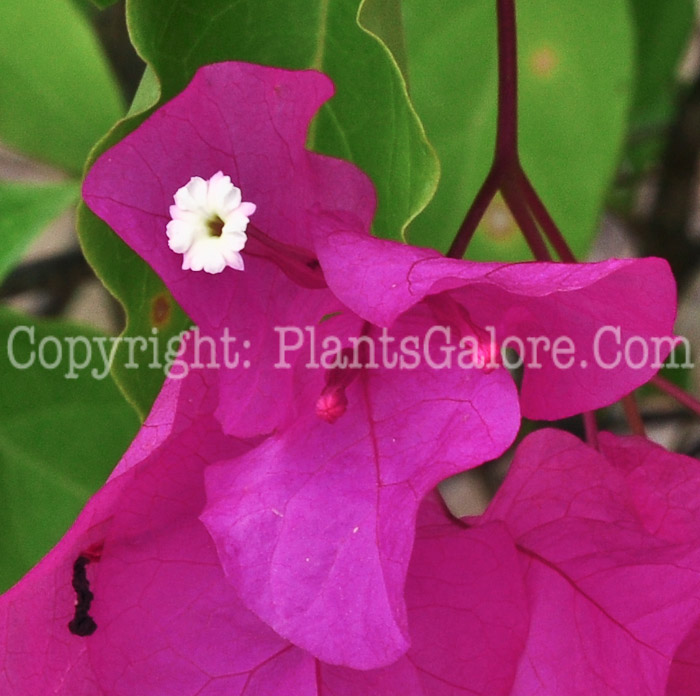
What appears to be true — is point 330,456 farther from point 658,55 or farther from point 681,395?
point 658,55

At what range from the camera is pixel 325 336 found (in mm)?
375

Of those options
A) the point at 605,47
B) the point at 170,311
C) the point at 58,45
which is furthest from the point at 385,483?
the point at 58,45

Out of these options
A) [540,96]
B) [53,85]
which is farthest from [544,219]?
[53,85]

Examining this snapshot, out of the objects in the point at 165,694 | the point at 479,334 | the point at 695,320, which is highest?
the point at 479,334

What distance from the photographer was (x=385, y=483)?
34 centimetres

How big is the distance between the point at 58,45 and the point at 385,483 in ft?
1.96

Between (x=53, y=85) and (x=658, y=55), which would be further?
(x=658, y=55)

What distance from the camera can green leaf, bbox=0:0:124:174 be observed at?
2.61 feet

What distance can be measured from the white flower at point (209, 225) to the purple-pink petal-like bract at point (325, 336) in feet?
0.04

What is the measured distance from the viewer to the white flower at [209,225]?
13.2 inches

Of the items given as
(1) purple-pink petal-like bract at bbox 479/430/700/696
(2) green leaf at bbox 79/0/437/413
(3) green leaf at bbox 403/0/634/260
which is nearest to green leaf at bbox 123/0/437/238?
(2) green leaf at bbox 79/0/437/413

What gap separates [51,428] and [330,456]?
357 millimetres

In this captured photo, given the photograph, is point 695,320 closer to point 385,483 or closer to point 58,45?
point 58,45

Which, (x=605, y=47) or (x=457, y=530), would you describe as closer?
(x=457, y=530)
